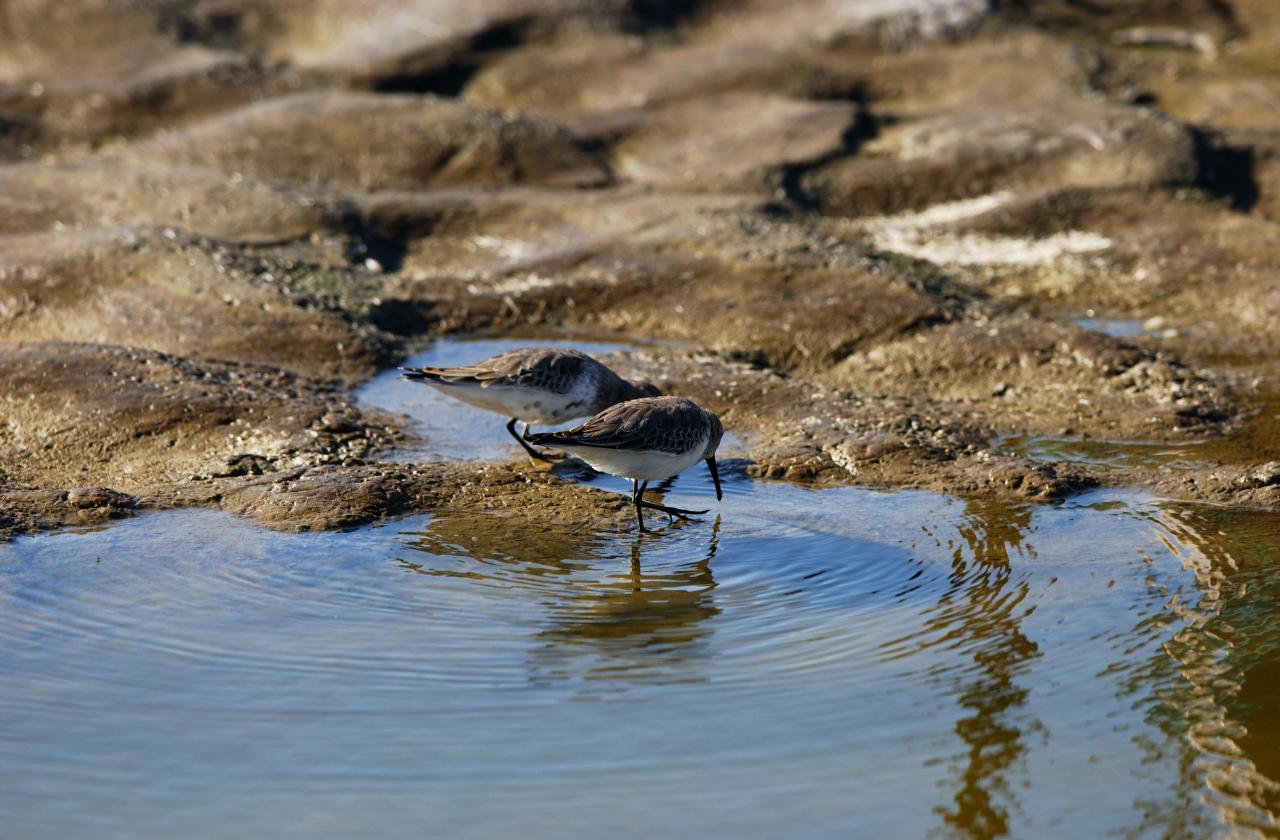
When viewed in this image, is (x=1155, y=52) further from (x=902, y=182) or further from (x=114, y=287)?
(x=114, y=287)

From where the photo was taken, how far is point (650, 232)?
46.4ft

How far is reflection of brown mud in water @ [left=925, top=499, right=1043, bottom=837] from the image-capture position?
5.73 meters

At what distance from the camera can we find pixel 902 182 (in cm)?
1623

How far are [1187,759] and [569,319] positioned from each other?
8.14 metres

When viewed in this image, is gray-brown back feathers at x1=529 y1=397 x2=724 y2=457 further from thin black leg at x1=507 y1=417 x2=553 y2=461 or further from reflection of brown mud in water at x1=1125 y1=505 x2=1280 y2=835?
reflection of brown mud in water at x1=1125 y1=505 x2=1280 y2=835

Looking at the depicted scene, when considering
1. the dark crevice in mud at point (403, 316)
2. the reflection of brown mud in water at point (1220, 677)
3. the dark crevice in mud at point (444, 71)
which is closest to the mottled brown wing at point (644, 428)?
the reflection of brown mud in water at point (1220, 677)

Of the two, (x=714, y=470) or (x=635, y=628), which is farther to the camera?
(x=714, y=470)

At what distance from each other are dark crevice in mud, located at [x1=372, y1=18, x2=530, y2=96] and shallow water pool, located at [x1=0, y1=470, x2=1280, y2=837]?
1176 centimetres

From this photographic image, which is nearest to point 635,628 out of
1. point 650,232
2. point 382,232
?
point 650,232

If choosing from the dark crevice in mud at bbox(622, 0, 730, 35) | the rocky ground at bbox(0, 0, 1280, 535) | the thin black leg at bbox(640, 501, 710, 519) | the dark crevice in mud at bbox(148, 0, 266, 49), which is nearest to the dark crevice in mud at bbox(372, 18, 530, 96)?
the rocky ground at bbox(0, 0, 1280, 535)

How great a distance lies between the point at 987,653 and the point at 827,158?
1049 centimetres

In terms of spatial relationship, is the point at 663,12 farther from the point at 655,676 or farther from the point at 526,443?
the point at 655,676

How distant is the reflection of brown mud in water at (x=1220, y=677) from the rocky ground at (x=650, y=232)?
2.77ft

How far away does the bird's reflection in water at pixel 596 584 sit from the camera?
272 inches
